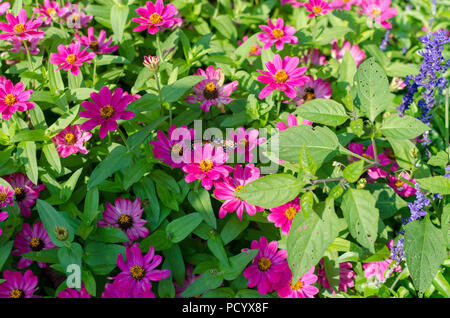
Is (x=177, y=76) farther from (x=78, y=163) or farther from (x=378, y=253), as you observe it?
(x=378, y=253)

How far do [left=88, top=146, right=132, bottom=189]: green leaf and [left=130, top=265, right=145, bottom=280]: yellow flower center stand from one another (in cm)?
35

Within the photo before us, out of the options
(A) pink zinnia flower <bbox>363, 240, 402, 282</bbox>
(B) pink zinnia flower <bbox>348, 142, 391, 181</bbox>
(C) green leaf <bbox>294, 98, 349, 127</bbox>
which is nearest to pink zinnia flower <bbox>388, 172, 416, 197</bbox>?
(B) pink zinnia flower <bbox>348, 142, 391, 181</bbox>

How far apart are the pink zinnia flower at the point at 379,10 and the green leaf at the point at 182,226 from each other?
59.8 inches

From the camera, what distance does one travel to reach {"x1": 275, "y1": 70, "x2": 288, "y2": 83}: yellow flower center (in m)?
1.81

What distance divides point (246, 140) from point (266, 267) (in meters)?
0.52

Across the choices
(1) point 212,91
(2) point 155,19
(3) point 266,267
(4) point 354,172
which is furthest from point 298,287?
(2) point 155,19

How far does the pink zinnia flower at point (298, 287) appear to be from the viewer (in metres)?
1.65

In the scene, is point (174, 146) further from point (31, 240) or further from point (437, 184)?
point (437, 184)

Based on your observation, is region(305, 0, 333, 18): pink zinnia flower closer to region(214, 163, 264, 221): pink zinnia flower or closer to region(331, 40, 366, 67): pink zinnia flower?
region(331, 40, 366, 67): pink zinnia flower

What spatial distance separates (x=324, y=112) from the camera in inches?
63.7

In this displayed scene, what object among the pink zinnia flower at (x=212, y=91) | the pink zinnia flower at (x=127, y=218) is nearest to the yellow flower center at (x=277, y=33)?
the pink zinnia flower at (x=212, y=91)

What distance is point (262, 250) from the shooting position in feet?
5.57
